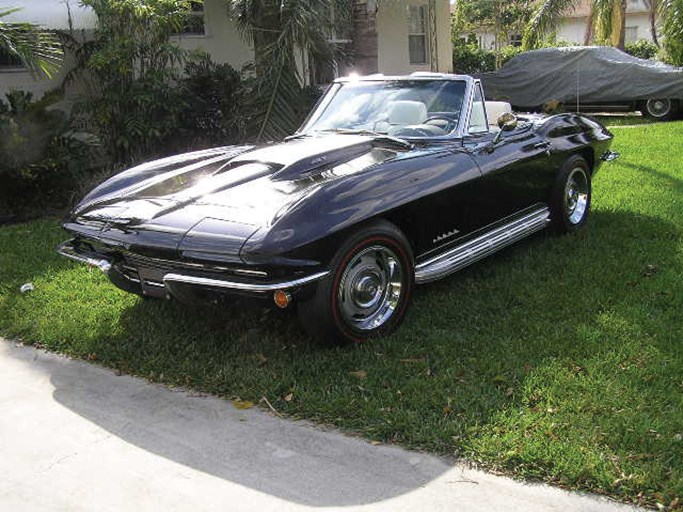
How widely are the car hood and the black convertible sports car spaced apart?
0.04ft

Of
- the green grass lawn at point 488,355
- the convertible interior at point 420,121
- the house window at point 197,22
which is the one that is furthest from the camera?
the house window at point 197,22

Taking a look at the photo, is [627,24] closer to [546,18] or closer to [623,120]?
[546,18]

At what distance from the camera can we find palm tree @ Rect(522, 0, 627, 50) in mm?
20641

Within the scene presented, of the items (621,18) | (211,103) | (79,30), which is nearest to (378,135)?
(211,103)

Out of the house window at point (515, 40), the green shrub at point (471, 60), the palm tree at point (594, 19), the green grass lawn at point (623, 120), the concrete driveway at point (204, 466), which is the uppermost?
the house window at point (515, 40)

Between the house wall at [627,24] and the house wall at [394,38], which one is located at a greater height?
the house wall at [627,24]

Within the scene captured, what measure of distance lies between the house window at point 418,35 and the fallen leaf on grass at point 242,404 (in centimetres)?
1402

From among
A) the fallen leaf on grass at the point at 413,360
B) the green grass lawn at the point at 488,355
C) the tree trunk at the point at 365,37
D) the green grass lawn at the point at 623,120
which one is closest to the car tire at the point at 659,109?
the green grass lawn at the point at 623,120

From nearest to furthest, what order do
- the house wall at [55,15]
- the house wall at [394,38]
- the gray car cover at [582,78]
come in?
the house wall at [55,15], the gray car cover at [582,78], the house wall at [394,38]

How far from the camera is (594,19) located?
22188 mm

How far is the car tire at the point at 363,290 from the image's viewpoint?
3.91m

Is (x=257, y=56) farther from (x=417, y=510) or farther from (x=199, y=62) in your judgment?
(x=417, y=510)

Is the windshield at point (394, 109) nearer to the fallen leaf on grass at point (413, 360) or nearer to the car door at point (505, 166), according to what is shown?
the car door at point (505, 166)

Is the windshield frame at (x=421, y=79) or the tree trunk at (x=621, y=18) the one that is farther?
the tree trunk at (x=621, y=18)
